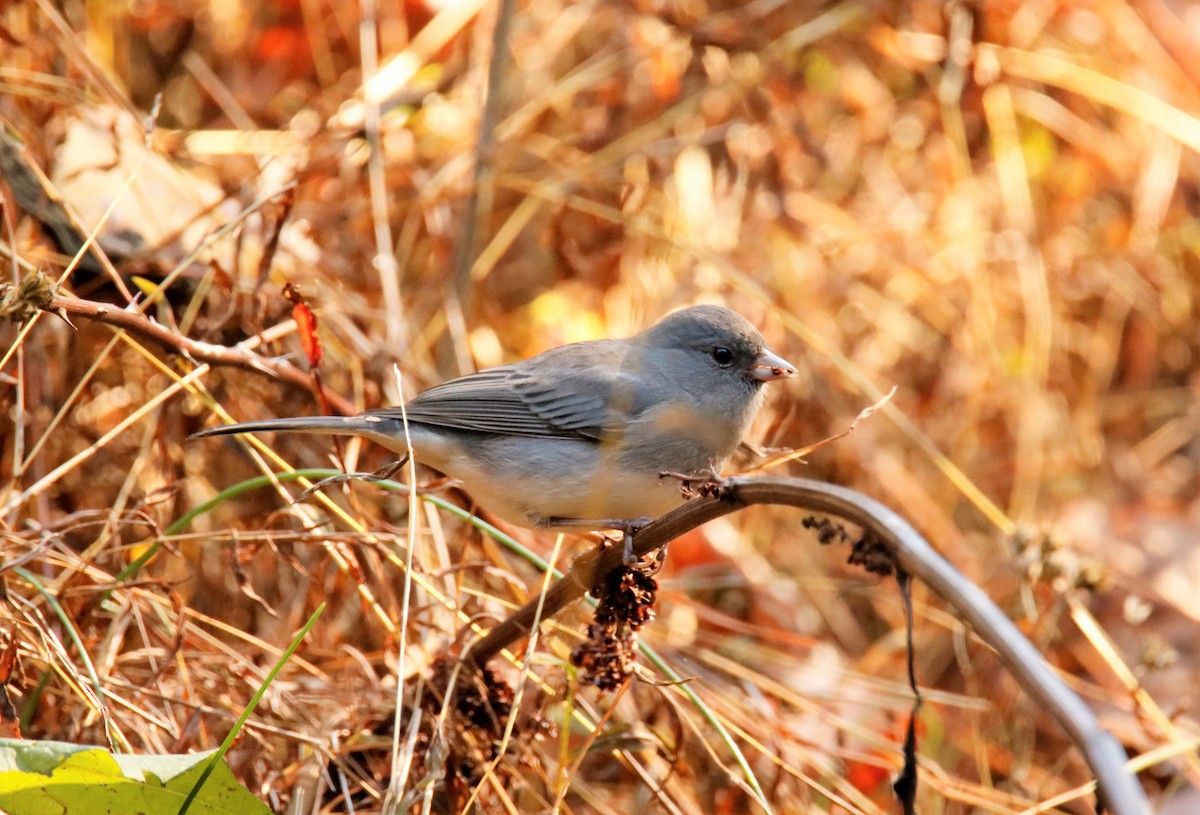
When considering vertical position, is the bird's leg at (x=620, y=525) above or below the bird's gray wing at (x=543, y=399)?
below

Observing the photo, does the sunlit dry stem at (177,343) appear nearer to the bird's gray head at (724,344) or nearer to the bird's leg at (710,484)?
the bird's gray head at (724,344)

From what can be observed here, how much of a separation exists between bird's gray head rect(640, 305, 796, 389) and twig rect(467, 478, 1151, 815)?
0.78 metres

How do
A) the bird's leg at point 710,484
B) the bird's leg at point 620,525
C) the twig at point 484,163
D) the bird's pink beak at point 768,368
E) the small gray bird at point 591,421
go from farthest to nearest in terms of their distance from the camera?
the twig at point 484,163
the bird's pink beak at point 768,368
the small gray bird at point 591,421
the bird's leg at point 620,525
the bird's leg at point 710,484

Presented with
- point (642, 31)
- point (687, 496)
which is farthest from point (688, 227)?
point (687, 496)

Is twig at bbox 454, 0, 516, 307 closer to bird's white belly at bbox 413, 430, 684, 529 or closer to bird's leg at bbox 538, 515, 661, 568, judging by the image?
bird's white belly at bbox 413, 430, 684, 529

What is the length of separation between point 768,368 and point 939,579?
1307mm

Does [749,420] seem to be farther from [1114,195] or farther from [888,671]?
[1114,195]

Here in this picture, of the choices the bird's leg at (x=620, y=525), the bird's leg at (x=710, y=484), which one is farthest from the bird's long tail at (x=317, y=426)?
the bird's leg at (x=710, y=484)

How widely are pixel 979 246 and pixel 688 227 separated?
1.16 meters

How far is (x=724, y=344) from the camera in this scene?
2.75m

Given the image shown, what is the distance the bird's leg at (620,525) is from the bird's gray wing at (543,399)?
0.23 metres

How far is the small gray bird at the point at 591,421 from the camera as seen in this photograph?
99.5 inches

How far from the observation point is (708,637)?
131 inches

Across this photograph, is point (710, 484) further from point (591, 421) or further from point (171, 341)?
point (171, 341)
